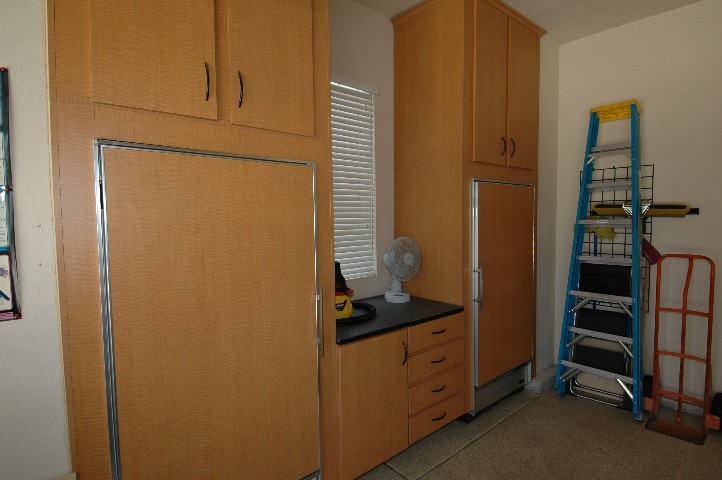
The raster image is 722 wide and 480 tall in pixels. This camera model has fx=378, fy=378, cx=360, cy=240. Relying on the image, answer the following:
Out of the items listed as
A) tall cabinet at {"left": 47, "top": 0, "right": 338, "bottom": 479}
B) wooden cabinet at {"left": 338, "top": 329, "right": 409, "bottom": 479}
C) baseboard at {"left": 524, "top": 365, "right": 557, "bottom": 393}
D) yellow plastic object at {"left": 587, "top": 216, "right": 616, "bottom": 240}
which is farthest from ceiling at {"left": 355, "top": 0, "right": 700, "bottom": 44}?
baseboard at {"left": 524, "top": 365, "right": 557, "bottom": 393}

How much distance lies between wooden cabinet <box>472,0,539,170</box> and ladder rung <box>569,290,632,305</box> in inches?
40.5

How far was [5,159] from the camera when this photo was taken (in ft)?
4.00

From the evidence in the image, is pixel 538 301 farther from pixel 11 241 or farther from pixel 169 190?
pixel 11 241

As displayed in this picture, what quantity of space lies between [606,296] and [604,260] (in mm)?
270

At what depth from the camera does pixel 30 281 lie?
4.17 feet

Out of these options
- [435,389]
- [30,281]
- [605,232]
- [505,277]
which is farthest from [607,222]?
[30,281]

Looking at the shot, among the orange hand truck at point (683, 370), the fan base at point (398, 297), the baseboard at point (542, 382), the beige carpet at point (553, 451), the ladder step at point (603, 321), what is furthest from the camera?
the baseboard at point (542, 382)

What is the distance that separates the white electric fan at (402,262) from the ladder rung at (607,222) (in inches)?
54.9

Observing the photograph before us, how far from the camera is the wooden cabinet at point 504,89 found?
2471 millimetres

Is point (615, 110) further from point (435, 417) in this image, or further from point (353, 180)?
point (435, 417)

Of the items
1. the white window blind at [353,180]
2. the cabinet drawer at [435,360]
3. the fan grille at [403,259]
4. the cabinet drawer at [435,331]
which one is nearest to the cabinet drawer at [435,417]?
the cabinet drawer at [435,360]

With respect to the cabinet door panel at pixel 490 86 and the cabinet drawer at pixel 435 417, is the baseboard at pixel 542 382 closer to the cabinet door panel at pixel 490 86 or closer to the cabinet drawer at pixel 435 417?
the cabinet drawer at pixel 435 417

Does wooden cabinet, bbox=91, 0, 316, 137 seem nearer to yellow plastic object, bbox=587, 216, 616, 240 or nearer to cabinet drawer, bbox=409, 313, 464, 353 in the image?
cabinet drawer, bbox=409, 313, 464, 353

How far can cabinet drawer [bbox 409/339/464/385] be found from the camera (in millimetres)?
2177
